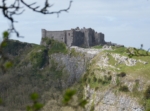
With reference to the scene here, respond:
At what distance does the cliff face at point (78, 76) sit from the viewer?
258 feet

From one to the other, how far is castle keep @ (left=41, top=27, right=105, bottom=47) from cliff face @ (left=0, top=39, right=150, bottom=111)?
2.50m

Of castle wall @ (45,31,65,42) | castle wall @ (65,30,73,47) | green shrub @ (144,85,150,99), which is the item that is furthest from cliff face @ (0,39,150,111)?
castle wall @ (45,31,65,42)

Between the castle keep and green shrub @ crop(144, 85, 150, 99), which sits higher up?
the castle keep

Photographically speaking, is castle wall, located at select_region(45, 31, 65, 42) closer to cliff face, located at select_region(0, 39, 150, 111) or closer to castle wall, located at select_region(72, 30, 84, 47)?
cliff face, located at select_region(0, 39, 150, 111)

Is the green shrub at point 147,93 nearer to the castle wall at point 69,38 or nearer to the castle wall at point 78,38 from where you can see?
the castle wall at point 78,38

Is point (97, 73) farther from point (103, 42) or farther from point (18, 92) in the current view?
point (18, 92)

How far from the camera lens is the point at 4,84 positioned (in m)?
115

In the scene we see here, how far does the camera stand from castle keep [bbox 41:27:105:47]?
107 meters

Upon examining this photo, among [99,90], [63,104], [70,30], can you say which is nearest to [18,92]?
[70,30]

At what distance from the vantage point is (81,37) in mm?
108562

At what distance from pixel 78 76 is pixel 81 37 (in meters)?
11.9

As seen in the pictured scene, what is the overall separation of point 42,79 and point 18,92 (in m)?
8.81

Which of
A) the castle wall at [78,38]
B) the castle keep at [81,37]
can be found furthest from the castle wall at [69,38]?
the castle wall at [78,38]

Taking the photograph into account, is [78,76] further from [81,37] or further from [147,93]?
[147,93]
